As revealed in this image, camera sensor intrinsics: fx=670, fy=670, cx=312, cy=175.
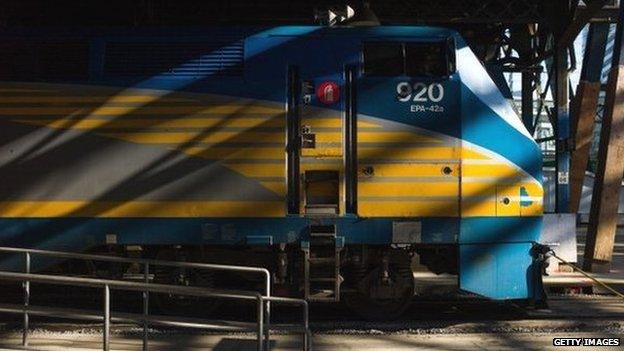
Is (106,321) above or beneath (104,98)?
beneath

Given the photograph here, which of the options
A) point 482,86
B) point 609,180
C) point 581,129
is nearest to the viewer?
point 482,86

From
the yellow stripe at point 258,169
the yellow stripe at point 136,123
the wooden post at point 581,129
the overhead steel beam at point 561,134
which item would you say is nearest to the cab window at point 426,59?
the yellow stripe at point 258,169

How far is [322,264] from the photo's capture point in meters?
7.80

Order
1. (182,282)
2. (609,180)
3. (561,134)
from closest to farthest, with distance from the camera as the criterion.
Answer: (182,282) < (609,180) < (561,134)

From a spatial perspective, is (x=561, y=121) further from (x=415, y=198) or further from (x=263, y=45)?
(x=263, y=45)

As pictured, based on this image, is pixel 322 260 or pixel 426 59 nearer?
pixel 322 260

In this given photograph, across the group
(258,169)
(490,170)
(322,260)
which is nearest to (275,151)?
(258,169)

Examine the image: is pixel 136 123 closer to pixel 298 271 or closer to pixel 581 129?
pixel 298 271

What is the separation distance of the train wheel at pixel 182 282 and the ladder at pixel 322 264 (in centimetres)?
127

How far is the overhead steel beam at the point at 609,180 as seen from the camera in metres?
11.8

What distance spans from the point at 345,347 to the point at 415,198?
6.27 ft

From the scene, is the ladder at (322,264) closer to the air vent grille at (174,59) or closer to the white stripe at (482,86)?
the air vent grille at (174,59)

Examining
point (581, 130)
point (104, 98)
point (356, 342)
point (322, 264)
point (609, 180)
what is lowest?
point (356, 342)

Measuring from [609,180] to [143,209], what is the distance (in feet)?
27.6
